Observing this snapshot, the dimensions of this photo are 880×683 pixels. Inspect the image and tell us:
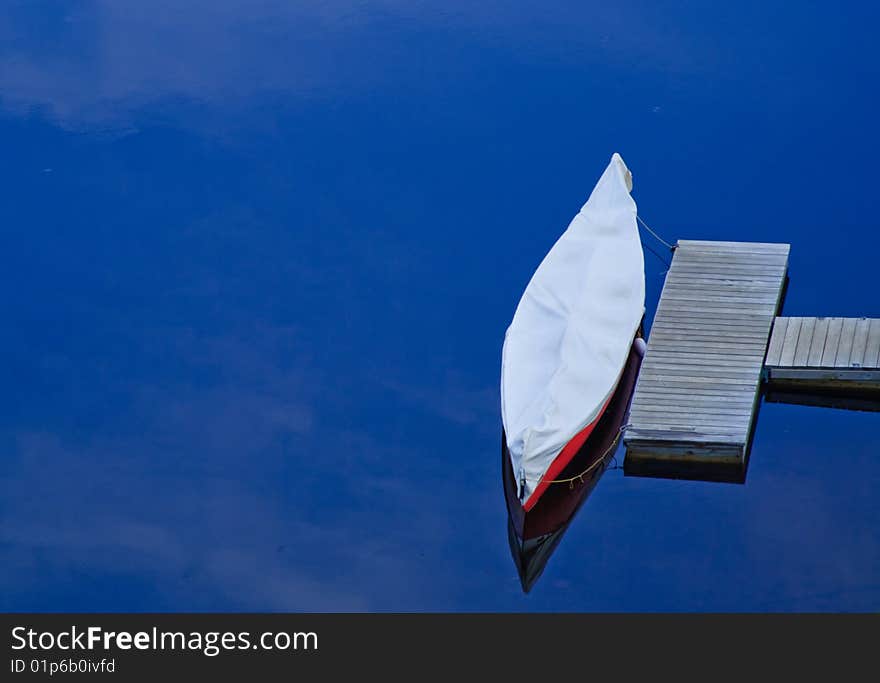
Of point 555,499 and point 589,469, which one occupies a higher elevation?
point 589,469

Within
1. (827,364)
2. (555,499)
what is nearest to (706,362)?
(827,364)

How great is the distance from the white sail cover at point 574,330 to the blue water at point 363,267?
3.76 feet

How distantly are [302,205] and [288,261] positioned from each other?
159cm

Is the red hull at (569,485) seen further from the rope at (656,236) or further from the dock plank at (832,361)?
the rope at (656,236)

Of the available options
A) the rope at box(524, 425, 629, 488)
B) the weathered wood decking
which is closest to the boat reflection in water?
the rope at box(524, 425, 629, 488)

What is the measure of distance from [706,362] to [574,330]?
2.09 meters

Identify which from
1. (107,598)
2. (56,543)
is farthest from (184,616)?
(56,543)

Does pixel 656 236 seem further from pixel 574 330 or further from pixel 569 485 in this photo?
pixel 569 485

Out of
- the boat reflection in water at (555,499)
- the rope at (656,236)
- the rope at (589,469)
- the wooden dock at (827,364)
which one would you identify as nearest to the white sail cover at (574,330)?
the rope at (589,469)

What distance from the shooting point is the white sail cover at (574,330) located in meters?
20.8

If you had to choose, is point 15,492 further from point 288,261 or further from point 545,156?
point 545,156

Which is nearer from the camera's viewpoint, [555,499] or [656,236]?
[555,499]

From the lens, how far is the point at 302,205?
88.7ft

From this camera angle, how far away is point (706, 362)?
2248cm
